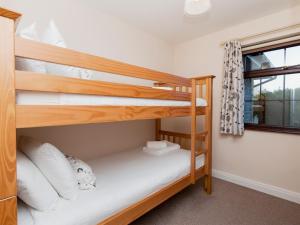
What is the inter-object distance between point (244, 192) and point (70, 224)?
2196 mm

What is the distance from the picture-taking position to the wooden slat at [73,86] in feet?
2.68

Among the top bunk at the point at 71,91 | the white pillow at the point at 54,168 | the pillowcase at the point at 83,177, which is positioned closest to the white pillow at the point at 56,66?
the top bunk at the point at 71,91

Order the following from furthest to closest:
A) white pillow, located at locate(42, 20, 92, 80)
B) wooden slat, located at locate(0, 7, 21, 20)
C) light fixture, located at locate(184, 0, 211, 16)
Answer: light fixture, located at locate(184, 0, 211, 16)
white pillow, located at locate(42, 20, 92, 80)
wooden slat, located at locate(0, 7, 21, 20)

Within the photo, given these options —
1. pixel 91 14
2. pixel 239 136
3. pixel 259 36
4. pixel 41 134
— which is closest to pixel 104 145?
pixel 41 134

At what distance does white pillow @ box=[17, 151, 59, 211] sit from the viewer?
91cm

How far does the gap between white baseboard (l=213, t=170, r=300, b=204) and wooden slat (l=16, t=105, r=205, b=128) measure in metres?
1.86

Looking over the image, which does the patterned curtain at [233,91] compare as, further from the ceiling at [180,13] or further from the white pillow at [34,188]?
the white pillow at [34,188]

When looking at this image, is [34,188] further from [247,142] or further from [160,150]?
[247,142]

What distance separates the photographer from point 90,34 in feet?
6.82

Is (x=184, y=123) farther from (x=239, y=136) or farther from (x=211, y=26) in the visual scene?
(x=211, y=26)

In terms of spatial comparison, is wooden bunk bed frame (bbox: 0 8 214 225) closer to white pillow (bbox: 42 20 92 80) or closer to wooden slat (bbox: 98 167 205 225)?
wooden slat (bbox: 98 167 205 225)

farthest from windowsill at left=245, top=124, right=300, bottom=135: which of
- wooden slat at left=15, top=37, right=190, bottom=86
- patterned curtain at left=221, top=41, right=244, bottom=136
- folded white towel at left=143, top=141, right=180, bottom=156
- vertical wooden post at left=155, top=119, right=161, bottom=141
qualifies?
wooden slat at left=15, top=37, right=190, bottom=86

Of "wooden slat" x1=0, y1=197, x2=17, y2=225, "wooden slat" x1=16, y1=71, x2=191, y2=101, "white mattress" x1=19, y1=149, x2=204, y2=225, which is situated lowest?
"white mattress" x1=19, y1=149, x2=204, y2=225

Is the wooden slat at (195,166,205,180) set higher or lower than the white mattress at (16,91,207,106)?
lower
